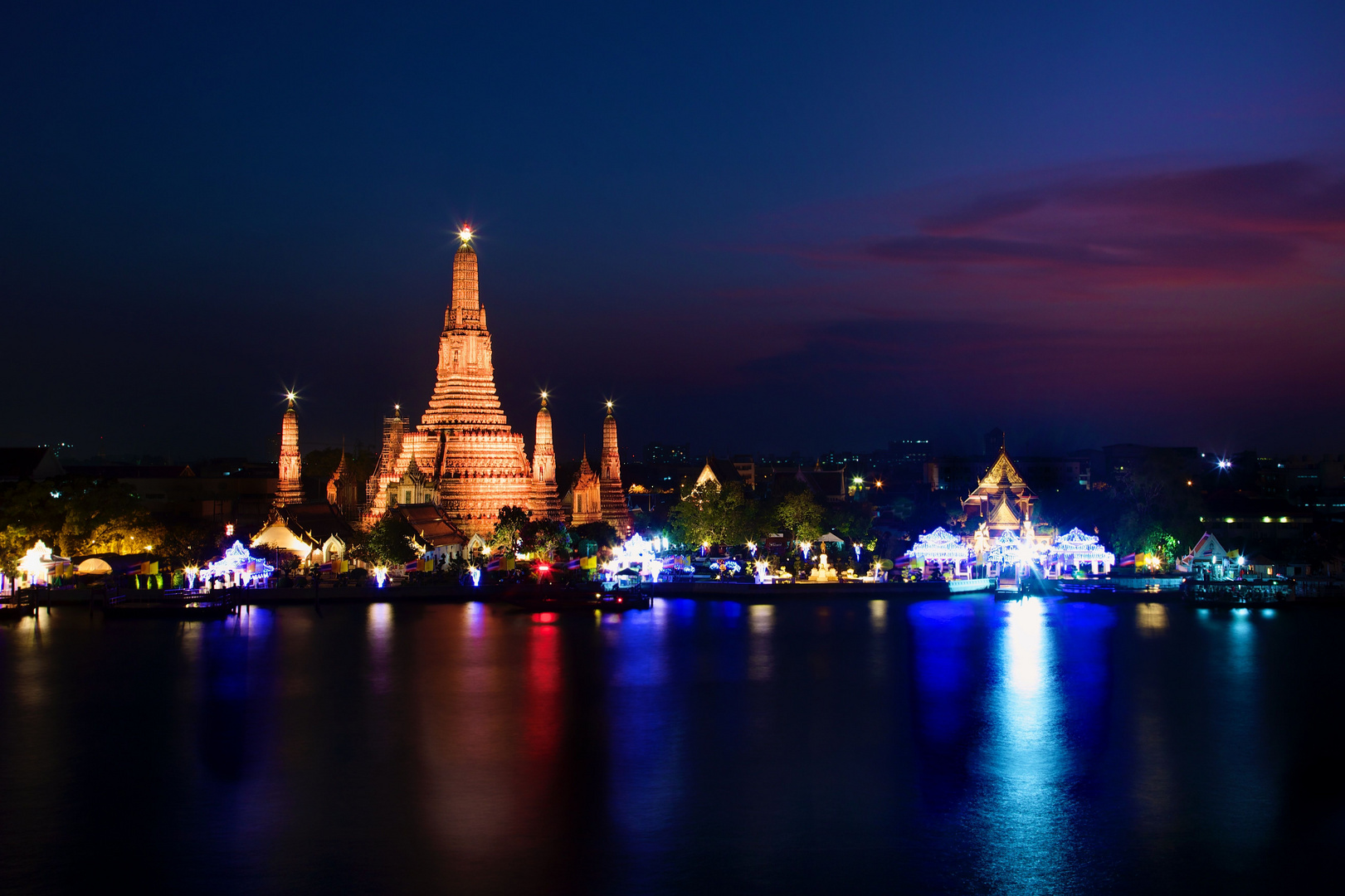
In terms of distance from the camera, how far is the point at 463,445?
5594 centimetres

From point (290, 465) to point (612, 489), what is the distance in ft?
54.7

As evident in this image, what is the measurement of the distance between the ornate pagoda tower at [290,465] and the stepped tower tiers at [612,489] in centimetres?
1570

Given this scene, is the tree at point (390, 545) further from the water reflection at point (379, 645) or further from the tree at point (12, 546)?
the tree at point (12, 546)

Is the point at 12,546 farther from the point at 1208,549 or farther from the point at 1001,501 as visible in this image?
the point at 1208,549

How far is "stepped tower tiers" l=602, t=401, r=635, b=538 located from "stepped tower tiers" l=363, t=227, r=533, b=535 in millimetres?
5390

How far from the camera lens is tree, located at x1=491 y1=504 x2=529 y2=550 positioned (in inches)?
2008

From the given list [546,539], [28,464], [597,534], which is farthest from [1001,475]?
[28,464]

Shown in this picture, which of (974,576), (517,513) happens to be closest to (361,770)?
(517,513)

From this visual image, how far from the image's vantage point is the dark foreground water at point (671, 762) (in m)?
16.4

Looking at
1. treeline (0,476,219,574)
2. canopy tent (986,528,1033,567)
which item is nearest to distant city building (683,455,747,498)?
canopy tent (986,528,1033,567)

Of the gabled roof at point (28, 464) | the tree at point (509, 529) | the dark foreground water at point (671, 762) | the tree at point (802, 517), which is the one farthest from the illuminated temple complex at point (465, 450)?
the dark foreground water at point (671, 762)

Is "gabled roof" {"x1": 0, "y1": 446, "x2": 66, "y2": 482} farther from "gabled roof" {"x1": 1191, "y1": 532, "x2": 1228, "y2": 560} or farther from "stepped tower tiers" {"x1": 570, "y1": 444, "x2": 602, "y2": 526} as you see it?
"gabled roof" {"x1": 1191, "y1": 532, "x2": 1228, "y2": 560}

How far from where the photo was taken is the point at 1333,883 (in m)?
15.9

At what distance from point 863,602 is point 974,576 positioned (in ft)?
27.0
